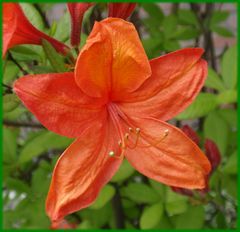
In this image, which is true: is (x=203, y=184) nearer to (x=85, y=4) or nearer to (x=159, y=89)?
(x=159, y=89)

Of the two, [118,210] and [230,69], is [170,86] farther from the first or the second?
[118,210]

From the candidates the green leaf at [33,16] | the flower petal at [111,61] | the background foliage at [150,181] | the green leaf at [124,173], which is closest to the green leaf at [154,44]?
the background foliage at [150,181]

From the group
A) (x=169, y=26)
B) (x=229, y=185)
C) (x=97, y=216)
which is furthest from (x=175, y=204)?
(x=169, y=26)

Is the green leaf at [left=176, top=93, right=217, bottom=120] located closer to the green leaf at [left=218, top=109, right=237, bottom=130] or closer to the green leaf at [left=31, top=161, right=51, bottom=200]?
the green leaf at [left=218, top=109, right=237, bottom=130]

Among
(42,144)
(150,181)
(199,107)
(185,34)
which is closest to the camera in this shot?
(199,107)

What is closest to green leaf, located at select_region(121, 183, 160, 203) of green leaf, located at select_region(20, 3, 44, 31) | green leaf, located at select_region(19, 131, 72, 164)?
green leaf, located at select_region(19, 131, 72, 164)
